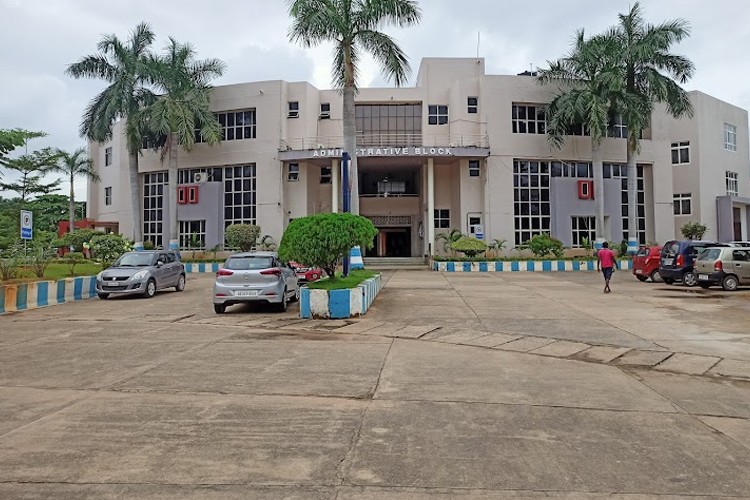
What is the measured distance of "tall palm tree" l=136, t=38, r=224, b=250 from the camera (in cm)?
3028

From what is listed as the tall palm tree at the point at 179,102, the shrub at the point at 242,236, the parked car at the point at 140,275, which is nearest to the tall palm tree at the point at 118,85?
the tall palm tree at the point at 179,102

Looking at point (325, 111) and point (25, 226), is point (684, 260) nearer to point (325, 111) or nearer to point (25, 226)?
point (25, 226)

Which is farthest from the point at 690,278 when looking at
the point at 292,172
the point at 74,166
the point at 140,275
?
the point at 74,166

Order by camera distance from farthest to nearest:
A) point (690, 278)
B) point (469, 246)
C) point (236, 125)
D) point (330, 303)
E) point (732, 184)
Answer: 1. point (732, 184)
2. point (236, 125)
3. point (469, 246)
4. point (690, 278)
5. point (330, 303)

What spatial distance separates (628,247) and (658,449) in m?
30.8

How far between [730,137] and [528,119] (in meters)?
18.3

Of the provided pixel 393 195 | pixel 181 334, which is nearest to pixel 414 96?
pixel 393 195

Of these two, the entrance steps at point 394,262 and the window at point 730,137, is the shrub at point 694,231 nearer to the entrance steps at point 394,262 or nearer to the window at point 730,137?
the window at point 730,137

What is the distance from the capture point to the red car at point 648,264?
2112 cm

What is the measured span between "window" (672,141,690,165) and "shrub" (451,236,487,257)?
61.9ft

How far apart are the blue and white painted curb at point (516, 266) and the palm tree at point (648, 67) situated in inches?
318

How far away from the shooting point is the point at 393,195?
124 feet

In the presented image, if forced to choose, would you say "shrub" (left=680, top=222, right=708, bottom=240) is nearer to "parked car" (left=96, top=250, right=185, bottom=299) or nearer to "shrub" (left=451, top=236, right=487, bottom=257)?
"shrub" (left=451, top=236, right=487, bottom=257)

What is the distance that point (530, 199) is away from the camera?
33938 mm
